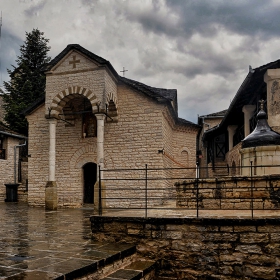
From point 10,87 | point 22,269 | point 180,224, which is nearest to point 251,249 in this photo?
point 180,224

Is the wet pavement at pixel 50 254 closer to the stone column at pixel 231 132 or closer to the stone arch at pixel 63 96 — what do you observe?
the stone arch at pixel 63 96

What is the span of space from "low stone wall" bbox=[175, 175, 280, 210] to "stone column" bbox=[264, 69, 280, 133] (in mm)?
4642

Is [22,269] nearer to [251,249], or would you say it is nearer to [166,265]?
[166,265]

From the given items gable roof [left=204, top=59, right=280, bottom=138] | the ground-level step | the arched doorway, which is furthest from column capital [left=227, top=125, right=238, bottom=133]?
the ground-level step

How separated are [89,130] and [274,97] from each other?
29.7ft

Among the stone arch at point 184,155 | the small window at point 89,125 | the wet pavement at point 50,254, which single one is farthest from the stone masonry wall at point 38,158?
the wet pavement at point 50,254

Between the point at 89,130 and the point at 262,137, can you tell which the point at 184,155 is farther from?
the point at 262,137

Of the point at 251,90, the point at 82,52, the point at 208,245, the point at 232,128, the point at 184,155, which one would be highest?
the point at 82,52

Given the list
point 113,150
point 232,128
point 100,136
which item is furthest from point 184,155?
point 100,136

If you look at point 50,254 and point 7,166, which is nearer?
point 50,254

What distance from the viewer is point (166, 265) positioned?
5.71m

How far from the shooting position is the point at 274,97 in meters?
11.8

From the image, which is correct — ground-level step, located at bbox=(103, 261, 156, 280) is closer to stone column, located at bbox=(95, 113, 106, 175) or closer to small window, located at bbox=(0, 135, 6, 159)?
stone column, located at bbox=(95, 113, 106, 175)

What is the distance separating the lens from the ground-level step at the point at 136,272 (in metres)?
4.62
